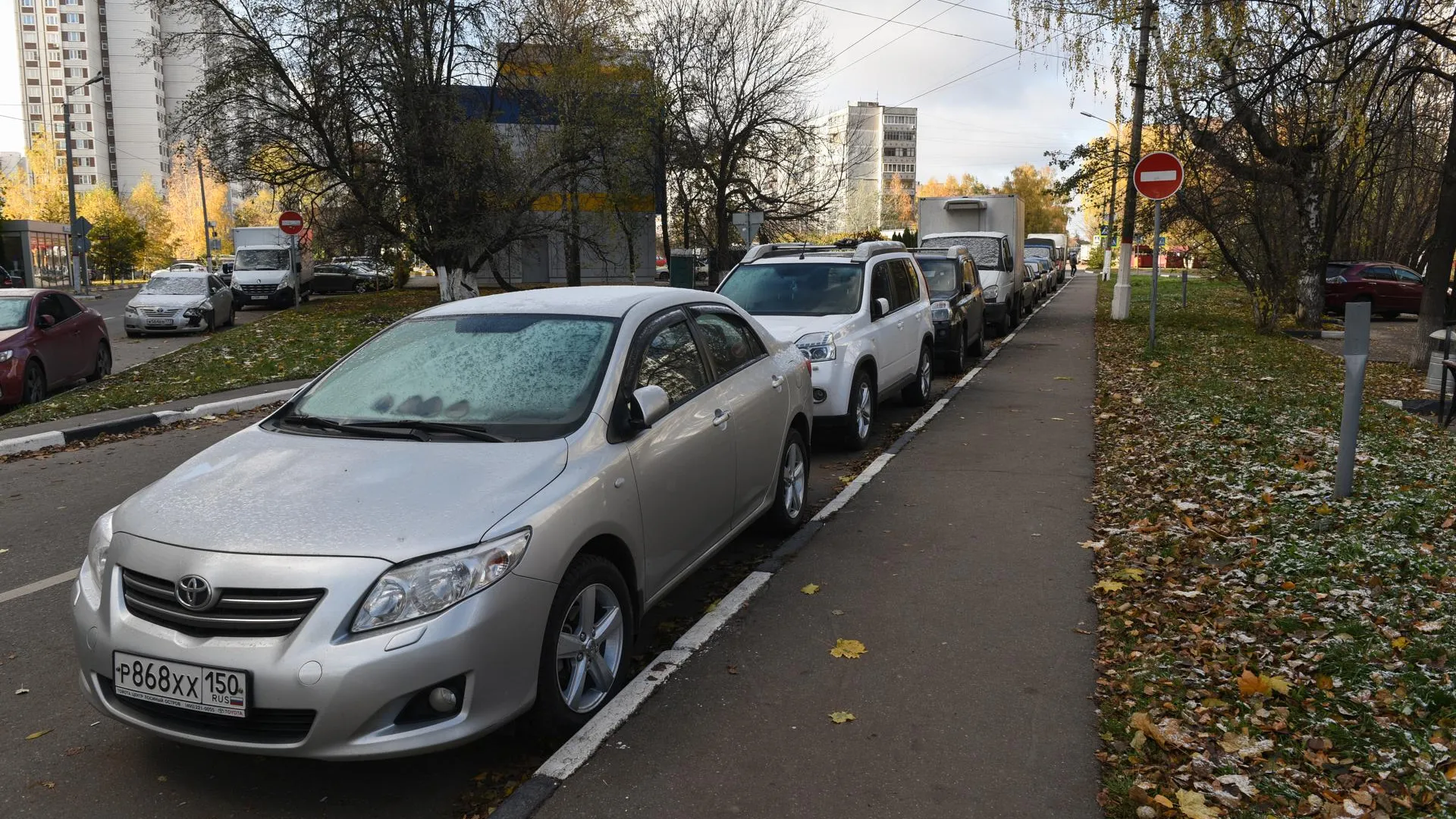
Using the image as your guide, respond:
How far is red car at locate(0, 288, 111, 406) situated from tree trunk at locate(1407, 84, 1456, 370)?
18.8 m

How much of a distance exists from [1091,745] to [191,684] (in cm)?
316

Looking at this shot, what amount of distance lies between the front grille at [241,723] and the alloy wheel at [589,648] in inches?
35.1

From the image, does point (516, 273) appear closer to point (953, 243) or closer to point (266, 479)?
point (953, 243)

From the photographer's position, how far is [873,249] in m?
10.8

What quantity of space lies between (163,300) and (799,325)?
67.6ft

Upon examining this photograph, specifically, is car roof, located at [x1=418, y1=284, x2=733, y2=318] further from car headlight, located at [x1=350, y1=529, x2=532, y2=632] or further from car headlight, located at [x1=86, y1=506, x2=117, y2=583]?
car headlight, located at [x1=86, y1=506, x2=117, y2=583]

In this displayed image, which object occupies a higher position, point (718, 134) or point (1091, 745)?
point (718, 134)

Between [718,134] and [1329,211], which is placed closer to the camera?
[1329,211]

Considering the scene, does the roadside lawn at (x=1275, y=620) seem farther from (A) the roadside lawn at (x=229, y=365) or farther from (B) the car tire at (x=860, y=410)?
(A) the roadside lawn at (x=229, y=365)

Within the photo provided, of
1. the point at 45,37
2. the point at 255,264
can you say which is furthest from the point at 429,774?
the point at 45,37

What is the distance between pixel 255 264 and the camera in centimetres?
3503

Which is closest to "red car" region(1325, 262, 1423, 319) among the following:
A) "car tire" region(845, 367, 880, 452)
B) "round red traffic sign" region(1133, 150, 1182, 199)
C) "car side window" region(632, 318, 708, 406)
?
"round red traffic sign" region(1133, 150, 1182, 199)

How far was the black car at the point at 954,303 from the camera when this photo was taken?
1452 centimetres

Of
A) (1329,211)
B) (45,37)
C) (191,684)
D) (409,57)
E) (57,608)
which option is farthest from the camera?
(45,37)
